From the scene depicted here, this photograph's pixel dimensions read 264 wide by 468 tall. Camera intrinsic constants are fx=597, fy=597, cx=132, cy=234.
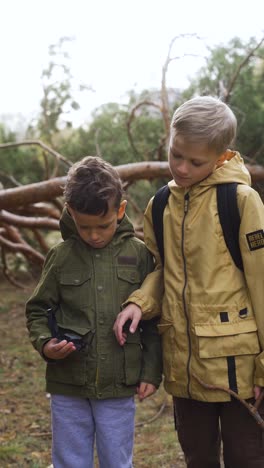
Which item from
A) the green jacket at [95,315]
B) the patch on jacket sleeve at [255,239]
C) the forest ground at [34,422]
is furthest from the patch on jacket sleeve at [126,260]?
the forest ground at [34,422]

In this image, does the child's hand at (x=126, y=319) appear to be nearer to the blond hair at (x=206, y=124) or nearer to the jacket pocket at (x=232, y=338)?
the jacket pocket at (x=232, y=338)

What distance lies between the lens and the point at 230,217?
6.46 feet

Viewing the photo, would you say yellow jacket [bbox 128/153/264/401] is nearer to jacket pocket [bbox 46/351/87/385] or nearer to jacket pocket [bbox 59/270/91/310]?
jacket pocket [bbox 59/270/91/310]

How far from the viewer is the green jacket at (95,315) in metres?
2.09

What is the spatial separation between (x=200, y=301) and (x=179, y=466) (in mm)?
1579

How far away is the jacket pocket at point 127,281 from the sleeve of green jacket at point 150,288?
4cm

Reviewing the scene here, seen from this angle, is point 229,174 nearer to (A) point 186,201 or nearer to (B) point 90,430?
(A) point 186,201

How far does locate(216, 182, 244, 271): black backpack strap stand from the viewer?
77.2 inches

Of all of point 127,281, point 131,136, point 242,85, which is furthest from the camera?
point 131,136

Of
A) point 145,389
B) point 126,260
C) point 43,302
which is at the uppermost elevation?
point 126,260

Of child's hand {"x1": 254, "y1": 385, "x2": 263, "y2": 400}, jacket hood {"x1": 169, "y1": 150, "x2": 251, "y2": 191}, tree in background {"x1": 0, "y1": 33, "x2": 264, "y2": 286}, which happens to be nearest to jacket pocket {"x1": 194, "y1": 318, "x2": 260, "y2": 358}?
child's hand {"x1": 254, "y1": 385, "x2": 263, "y2": 400}

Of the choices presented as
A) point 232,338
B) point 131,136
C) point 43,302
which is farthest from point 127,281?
point 131,136

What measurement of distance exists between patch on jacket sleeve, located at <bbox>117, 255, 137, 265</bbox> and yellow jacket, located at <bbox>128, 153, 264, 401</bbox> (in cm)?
12

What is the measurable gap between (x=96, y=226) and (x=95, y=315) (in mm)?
314
